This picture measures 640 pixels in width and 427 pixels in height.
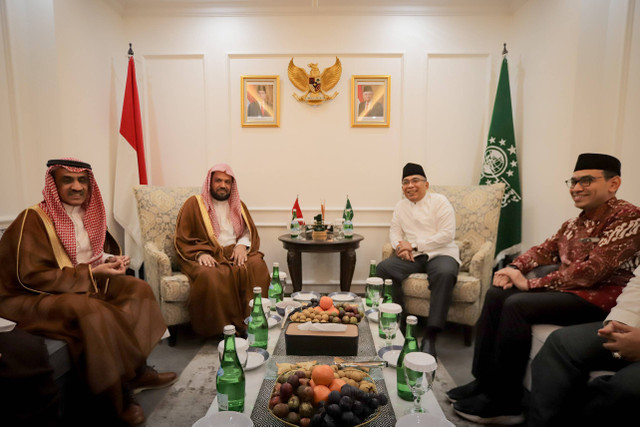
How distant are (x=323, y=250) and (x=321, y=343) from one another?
1581 mm

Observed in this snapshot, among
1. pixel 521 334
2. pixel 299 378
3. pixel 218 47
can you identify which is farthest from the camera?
pixel 218 47

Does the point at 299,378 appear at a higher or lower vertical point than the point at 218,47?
lower

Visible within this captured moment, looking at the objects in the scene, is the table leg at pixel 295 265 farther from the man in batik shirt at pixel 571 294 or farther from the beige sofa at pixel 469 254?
the man in batik shirt at pixel 571 294

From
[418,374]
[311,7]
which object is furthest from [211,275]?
[311,7]

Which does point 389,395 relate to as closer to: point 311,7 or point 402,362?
point 402,362

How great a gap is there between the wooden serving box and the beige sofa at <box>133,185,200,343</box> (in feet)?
4.58

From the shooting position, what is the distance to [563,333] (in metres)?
1.64

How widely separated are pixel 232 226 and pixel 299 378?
2.16 metres

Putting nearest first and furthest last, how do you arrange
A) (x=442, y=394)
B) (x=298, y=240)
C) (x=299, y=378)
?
(x=299, y=378)
(x=442, y=394)
(x=298, y=240)

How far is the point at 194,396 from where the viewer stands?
6.97 feet

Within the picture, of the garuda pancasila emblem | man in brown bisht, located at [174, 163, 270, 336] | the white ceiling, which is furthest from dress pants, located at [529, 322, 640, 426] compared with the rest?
the white ceiling

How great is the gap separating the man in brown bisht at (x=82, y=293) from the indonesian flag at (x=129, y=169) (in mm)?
1269

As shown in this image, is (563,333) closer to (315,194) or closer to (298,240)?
(298,240)

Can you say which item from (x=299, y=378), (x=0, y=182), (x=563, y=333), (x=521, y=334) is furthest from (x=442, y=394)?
(x=0, y=182)
